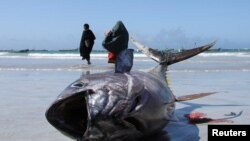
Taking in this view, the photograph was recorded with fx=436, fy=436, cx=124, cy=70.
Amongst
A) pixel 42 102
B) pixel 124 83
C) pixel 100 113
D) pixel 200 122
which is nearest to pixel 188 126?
pixel 200 122

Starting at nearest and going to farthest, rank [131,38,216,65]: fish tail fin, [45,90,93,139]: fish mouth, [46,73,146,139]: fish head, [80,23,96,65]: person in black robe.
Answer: [46,73,146,139]: fish head < [45,90,93,139]: fish mouth < [131,38,216,65]: fish tail fin < [80,23,96,65]: person in black robe

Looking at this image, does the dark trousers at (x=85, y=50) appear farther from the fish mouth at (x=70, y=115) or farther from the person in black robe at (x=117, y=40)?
the fish mouth at (x=70, y=115)

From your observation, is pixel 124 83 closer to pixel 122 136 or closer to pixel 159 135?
pixel 122 136

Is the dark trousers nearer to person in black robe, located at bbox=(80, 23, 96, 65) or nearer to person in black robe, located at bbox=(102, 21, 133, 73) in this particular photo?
person in black robe, located at bbox=(80, 23, 96, 65)

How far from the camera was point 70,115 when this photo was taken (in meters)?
4.12

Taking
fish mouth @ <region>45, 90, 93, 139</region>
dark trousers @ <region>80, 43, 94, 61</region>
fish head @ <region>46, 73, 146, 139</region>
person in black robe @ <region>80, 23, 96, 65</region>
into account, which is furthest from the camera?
dark trousers @ <region>80, 43, 94, 61</region>

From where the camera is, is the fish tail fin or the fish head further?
the fish tail fin

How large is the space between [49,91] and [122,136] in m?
5.73

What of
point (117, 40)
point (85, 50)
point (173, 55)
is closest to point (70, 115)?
point (117, 40)

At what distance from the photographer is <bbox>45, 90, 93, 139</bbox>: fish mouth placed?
13.0 ft

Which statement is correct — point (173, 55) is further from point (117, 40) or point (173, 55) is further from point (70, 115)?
point (70, 115)

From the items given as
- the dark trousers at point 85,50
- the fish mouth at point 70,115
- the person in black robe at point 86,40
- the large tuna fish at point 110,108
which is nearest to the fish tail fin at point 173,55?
the large tuna fish at point 110,108

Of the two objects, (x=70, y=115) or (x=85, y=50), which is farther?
(x=85, y=50)

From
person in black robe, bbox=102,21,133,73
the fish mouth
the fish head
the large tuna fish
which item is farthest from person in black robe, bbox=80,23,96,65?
the fish mouth
